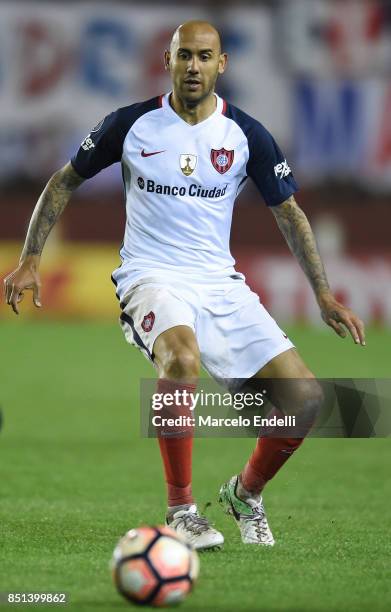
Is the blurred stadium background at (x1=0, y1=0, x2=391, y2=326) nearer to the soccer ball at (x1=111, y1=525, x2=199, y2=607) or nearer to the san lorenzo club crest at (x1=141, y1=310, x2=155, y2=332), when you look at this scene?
the san lorenzo club crest at (x1=141, y1=310, x2=155, y2=332)

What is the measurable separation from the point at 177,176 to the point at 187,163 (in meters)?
0.09

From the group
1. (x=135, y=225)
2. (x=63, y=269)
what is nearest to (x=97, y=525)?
(x=135, y=225)

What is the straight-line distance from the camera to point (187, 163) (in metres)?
6.19

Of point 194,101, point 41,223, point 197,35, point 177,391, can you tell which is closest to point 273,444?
point 177,391

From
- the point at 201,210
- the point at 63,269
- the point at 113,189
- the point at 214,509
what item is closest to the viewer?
the point at 201,210

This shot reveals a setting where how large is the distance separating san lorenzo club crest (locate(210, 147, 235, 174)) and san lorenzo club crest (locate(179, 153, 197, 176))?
0.30 ft

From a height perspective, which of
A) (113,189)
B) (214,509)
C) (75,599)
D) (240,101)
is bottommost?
(113,189)

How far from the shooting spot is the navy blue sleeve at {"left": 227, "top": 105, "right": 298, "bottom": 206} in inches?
249

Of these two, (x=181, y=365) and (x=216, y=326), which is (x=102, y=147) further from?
(x=181, y=365)

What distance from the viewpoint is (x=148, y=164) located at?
618 centimetres

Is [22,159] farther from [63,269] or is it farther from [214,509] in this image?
[214,509]

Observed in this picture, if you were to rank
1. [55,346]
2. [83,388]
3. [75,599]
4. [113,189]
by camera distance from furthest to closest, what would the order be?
[113,189] → [55,346] → [83,388] → [75,599]

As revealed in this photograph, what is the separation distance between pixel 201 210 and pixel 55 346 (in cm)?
1029

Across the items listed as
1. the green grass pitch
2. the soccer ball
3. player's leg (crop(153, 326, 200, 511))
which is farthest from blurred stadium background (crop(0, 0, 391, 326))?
the soccer ball
